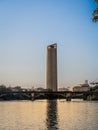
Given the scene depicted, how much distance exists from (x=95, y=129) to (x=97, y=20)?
1686 inches

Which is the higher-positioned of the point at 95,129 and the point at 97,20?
the point at 97,20

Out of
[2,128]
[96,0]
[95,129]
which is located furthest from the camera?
[2,128]

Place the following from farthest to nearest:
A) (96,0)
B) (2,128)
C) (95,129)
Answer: (2,128)
(95,129)
(96,0)

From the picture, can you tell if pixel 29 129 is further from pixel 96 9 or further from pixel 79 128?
pixel 96 9

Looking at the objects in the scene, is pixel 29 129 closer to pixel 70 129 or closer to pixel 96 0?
pixel 70 129

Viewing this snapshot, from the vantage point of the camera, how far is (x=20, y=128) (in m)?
76.2

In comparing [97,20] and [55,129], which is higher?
[97,20]

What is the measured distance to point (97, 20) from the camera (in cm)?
3119

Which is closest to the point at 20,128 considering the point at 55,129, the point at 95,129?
the point at 55,129

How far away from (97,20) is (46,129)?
45759mm

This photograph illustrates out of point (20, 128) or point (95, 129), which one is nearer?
Answer: point (95, 129)

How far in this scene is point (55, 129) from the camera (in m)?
74.0

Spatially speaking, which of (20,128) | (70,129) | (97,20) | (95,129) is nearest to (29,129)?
(20,128)

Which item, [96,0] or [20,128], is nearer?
[96,0]
